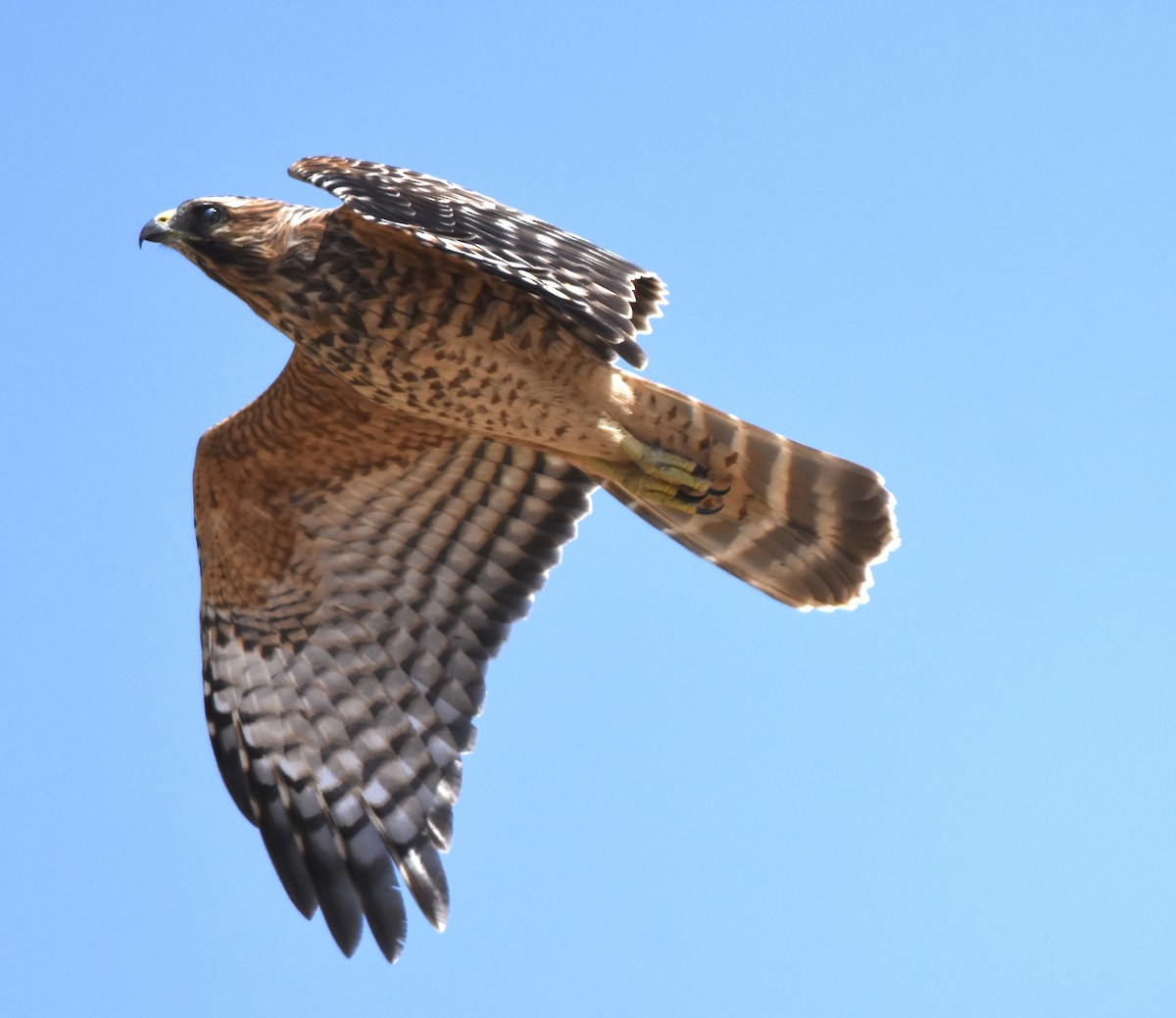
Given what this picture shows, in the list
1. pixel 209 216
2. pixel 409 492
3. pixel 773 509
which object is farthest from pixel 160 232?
pixel 773 509

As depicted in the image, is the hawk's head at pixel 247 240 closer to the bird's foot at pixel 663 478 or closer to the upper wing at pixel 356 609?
the upper wing at pixel 356 609

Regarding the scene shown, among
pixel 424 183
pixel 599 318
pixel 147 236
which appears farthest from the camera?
pixel 147 236

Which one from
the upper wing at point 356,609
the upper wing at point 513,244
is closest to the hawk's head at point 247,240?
the upper wing at point 513,244

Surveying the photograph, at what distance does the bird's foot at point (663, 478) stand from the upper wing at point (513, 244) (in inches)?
20.4

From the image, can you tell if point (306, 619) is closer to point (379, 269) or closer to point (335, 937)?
point (335, 937)

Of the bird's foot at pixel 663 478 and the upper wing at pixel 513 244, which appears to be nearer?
the upper wing at pixel 513 244

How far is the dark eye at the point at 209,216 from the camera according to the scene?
21.7ft

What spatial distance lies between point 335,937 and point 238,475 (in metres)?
1.87

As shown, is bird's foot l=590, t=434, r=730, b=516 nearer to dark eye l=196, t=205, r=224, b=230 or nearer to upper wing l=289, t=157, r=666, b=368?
upper wing l=289, t=157, r=666, b=368

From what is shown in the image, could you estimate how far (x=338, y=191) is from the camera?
5.74 metres

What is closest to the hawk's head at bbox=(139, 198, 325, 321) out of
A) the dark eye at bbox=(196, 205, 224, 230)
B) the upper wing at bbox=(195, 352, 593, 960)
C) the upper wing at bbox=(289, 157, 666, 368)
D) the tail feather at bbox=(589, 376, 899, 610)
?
the dark eye at bbox=(196, 205, 224, 230)

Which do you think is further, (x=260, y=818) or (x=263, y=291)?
(x=260, y=818)

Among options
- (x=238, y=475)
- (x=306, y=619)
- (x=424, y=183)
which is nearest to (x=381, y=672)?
(x=306, y=619)

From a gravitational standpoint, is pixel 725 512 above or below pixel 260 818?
above
